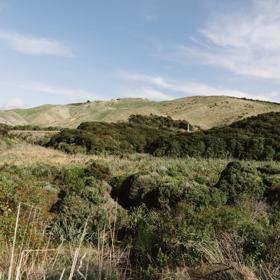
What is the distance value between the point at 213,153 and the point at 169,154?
292 cm

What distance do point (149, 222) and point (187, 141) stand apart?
2301 centimetres

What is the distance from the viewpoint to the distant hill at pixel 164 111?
69.1 m

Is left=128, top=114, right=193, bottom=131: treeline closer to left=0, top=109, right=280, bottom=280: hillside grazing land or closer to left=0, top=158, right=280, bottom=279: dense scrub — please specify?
left=0, top=109, right=280, bottom=280: hillside grazing land

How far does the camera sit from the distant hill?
227 ft

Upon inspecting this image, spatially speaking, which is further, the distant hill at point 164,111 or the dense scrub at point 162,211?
the distant hill at point 164,111

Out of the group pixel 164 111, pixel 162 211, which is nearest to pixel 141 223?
pixel 162 211

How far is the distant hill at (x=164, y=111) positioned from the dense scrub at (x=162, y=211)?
47802 mm

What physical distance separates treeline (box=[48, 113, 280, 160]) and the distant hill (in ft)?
71.1

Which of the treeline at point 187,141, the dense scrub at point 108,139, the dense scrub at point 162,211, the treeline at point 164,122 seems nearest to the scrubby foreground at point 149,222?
the dense scrub at point 162,211

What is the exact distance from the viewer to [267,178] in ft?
54.5

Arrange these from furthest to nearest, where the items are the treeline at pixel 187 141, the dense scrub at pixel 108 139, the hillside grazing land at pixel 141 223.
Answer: the dense scrub at pixel 108 139
the treeline at pixel 187 141
the hillside grazing land at pixel 141 223

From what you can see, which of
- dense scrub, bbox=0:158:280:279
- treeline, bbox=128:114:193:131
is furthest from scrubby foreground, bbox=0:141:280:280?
treeline, bbox=128:114:193:131

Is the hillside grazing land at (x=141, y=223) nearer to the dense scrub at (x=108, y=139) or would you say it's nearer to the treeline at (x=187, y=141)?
the treeline at (x=187, y=141)

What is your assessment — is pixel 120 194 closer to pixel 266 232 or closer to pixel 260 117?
pixel 266 232
